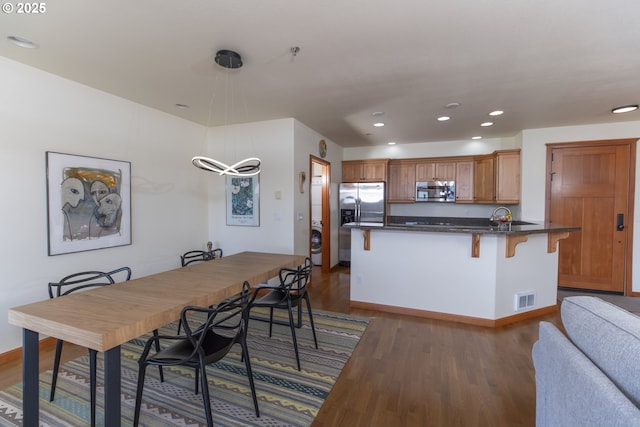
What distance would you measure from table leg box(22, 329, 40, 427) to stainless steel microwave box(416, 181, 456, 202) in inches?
209

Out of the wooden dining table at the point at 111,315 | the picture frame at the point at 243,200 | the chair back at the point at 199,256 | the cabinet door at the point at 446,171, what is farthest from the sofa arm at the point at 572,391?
the cabinet door at the point at 446,171

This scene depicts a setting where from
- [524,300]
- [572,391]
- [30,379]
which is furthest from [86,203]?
[524,300]

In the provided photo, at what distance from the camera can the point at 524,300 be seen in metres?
3.29

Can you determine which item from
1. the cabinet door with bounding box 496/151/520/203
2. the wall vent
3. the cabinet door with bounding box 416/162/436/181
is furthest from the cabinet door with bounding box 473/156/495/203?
the wall vent

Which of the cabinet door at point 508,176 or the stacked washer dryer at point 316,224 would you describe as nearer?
the cabinet door at point 508,176

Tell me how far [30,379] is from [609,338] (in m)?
2.66

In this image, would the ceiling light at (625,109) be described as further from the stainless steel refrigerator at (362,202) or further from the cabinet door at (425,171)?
the stainless steel refrigerator at (362,202)

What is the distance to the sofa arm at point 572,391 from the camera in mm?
776

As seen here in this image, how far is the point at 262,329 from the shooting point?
3.05 m

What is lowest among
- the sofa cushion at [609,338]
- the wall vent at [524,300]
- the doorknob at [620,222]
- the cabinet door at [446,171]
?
the wall vent at [524,300]

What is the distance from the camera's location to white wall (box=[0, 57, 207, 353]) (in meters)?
2.41

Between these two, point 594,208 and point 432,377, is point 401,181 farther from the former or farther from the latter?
point 432,377

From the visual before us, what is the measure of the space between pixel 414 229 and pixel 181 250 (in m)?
3.14

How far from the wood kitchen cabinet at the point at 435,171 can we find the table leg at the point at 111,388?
5.26m
